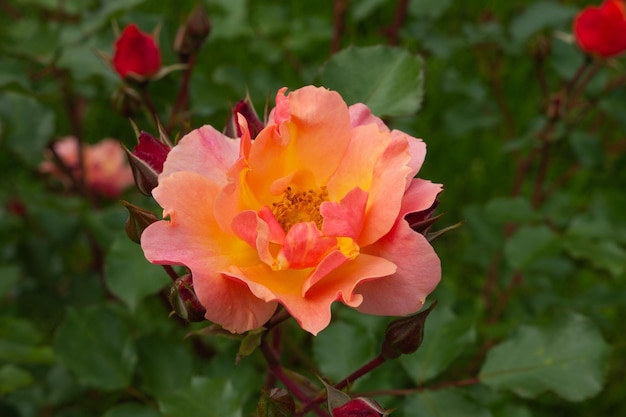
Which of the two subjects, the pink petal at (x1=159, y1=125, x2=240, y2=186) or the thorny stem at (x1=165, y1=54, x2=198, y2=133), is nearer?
the pink petal at (x1=159, y1=125, x2=240, y2=186)

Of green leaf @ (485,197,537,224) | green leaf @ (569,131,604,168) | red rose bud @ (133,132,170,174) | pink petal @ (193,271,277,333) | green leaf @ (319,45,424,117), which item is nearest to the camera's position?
pink petal @ (193,271,277,333)

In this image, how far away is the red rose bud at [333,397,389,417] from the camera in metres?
0.88

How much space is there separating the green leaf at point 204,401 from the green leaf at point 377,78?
0.51 metres

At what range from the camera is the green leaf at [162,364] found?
5.12 feet

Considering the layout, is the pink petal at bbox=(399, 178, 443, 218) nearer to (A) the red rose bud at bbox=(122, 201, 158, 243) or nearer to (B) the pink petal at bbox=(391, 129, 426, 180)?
(B) the pink petal at bbox=(391, 129, 426, 180)

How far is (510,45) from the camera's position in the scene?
223 cm

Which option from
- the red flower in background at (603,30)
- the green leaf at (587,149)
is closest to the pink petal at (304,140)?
the red flower in background at (603,30)

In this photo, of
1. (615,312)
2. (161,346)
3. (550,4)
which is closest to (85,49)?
(161,346)

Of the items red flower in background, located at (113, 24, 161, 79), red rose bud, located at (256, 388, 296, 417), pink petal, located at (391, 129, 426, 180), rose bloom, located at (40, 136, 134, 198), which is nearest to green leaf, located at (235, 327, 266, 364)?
red rose bud, located at (256, 388, 296, 417)

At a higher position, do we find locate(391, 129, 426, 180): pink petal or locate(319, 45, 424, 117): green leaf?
locate(391, 129, 426, 180): pink petal

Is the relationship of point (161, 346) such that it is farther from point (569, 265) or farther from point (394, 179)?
point (569, 265)

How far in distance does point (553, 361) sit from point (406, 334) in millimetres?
485

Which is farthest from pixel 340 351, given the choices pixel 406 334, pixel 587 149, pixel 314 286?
pixel 587 149

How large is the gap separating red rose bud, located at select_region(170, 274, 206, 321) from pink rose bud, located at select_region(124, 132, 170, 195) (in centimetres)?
14
